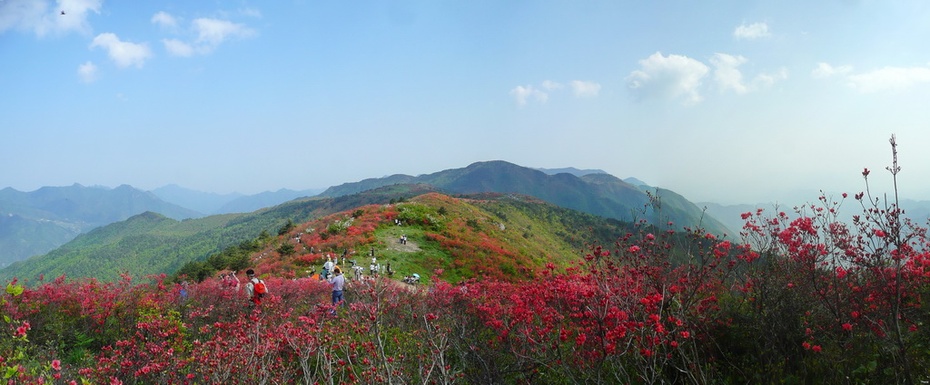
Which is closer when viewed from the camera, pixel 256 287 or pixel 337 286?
pixel 256 287

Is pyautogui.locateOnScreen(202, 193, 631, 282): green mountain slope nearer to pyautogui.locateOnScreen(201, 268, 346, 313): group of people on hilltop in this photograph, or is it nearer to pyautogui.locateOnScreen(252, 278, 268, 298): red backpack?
pyautogui.locateOnScreen(201, 268, 346, 313): group of people on hilltop

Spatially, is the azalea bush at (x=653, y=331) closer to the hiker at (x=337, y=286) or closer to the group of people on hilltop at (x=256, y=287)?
the group of people on hilltop at (x=256, y=287)

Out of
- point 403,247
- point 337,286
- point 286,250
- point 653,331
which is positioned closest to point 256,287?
point 337,286

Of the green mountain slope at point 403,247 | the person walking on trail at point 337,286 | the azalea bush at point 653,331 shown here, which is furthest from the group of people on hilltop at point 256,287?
the green mountain slope at point 403,247

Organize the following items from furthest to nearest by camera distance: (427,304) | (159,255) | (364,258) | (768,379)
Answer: (159,255)
(364,258)
(427,304)
(768,379)

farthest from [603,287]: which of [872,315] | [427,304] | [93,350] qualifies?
[93,350]

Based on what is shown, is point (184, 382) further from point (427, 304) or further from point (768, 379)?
point (768, 379)

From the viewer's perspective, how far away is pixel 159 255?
88.3 m

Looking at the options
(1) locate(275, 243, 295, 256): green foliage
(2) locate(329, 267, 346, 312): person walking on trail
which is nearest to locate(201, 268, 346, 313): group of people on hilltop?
(2) locate(329, 267, 346, 312): person walking on trail

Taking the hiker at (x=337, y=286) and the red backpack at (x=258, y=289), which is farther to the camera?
the hiker at (x=337, y=286)

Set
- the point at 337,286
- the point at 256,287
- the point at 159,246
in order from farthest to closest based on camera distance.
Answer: the point at 159,246 → the point at 337,286 → the point at 256,287

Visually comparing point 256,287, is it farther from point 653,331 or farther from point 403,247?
point 403,247

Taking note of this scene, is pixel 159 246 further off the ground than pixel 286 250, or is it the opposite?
pixel 286 250

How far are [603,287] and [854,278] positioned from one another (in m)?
3.84
